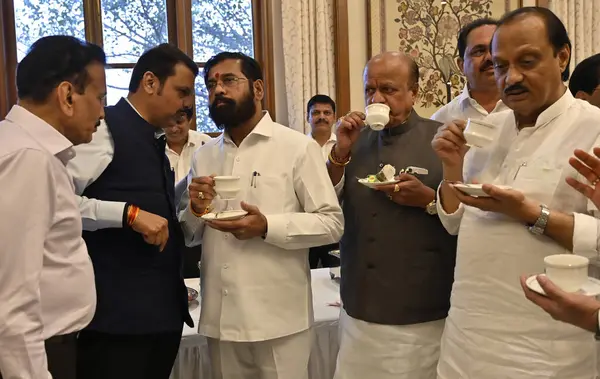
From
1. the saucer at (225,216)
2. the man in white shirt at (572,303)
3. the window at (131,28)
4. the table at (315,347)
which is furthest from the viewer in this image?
the window at (131,28)

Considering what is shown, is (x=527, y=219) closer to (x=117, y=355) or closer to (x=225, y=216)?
(x=225, y=216)

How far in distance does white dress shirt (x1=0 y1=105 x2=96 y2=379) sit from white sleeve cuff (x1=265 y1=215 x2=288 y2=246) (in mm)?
693

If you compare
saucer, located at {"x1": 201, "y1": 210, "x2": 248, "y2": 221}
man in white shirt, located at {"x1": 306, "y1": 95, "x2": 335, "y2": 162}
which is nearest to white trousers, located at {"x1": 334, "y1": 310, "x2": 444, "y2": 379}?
saucer, located at {"x1": 201, "y1": 210, "x2": 248, "y2": 221}

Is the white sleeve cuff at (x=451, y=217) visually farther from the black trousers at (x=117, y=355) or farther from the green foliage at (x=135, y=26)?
the green foliage at (x=135, y=26)

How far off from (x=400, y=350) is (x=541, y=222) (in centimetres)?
77

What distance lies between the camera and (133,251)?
1.79m

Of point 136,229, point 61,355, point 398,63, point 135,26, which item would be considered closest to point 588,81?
point 398,63

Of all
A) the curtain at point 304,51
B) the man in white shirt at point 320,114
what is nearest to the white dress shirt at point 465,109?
the man in white shirt at point 320,114

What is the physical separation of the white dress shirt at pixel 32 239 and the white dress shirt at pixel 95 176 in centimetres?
33

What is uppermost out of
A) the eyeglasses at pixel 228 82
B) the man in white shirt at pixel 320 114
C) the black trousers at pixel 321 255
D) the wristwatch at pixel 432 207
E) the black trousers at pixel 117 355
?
the eyeglasses at pixel 228 82

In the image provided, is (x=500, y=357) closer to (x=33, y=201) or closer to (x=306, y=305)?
(x=306, y=305)

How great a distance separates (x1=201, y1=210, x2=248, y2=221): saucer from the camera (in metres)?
1.81

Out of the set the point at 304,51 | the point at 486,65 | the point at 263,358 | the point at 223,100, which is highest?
the point at 304,51

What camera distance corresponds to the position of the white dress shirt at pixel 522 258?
4.60ft
